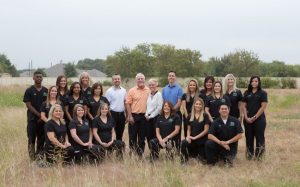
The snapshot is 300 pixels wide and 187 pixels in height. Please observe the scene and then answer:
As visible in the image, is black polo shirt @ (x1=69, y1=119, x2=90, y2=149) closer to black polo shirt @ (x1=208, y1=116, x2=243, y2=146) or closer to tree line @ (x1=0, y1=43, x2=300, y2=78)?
black polo shirt @ (x1=208, y1=116, x2=243, y2=146)

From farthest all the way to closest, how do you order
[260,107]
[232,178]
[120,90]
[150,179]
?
[120,90] → [260,107] → [232,178] → [150,179]

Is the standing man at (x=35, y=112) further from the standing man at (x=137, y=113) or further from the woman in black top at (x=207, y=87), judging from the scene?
the woman in black top at (x=207, y=87)

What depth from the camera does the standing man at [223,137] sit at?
816 cm

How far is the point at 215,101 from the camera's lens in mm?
8516

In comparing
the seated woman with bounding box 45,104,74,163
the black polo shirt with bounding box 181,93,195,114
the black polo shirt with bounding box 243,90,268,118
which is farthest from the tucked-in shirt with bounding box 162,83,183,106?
the seated woman with bounding box 45,104,74,163

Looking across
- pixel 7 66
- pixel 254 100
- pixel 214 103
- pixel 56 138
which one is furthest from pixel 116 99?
pixel 7 66

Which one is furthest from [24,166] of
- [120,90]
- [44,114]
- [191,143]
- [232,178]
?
[232,178]

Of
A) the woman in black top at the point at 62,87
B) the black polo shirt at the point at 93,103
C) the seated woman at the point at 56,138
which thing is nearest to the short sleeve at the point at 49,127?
the seated woman at the point at 56,138

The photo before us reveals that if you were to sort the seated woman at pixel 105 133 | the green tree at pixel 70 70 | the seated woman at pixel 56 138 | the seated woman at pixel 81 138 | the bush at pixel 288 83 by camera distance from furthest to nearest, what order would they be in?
the green tree at pixel 70 70 → the bush at pixel 288 83 → the seated woman at pixel 105 133 → the seated woman at pixel 81 138 → the seated woman at pixel 56 138

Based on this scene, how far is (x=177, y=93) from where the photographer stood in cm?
898

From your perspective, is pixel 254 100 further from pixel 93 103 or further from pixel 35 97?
pixel 35 97

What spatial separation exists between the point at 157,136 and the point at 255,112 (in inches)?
72.3

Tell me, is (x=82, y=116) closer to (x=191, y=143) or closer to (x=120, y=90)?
(x=120, y=90)

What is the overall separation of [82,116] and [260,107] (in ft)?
10.6
